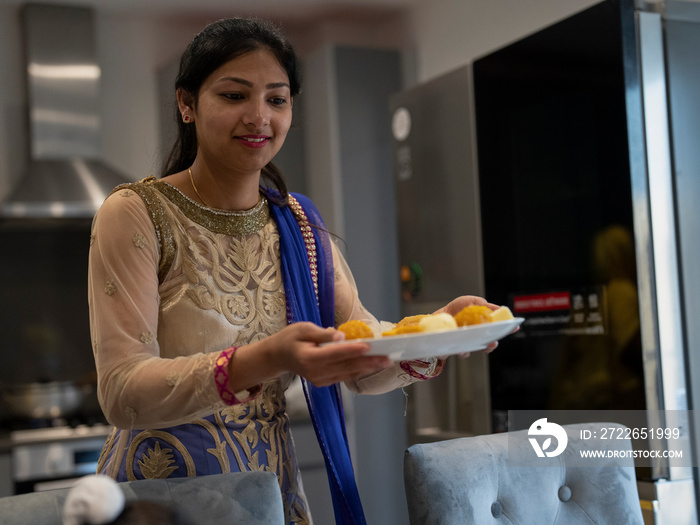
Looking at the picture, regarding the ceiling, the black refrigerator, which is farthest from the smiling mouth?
the ceiling

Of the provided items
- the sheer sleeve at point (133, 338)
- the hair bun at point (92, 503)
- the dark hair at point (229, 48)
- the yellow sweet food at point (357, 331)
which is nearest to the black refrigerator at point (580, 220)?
the dark hair at point (229, 48)

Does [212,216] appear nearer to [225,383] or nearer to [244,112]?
[244,112]

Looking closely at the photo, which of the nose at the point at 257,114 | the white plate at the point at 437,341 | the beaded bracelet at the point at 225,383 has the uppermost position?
the nose at the point at 257,114

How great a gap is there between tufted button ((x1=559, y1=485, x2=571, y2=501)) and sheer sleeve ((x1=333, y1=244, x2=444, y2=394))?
0.27 m

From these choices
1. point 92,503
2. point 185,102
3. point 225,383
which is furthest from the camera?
point 185,102

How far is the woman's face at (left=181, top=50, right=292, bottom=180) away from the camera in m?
1.19

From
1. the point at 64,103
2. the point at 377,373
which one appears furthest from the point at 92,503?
the point at 64,103

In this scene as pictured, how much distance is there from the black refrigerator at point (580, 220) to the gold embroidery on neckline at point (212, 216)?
99cm

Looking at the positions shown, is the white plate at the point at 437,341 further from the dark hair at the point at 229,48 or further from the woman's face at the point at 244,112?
the dark hair at the point at 229,48

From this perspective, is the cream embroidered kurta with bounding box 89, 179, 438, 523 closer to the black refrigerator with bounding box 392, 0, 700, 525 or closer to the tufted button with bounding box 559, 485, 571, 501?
the tufted button with bounding box 559, 485, 571, 501

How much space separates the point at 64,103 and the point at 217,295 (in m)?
2.54

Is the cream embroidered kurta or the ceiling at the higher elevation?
the ceiling

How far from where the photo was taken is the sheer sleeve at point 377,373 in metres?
1.25

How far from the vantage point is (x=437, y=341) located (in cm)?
89
